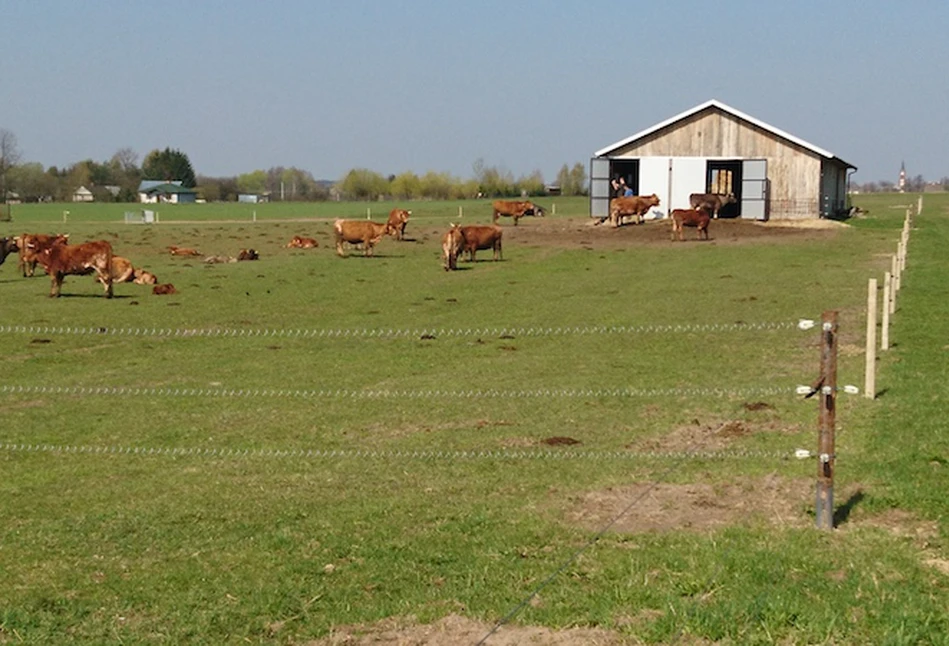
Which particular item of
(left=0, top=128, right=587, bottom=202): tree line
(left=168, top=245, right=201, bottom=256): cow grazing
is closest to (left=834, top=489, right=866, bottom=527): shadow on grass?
(left=168, top=245, right=201, bottom=256): cow grazing

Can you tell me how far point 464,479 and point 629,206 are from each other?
139 ft

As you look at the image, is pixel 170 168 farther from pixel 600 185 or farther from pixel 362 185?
pixel 600 185

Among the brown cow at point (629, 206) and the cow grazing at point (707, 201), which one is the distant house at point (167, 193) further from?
the cow grazing at point (707, 201)

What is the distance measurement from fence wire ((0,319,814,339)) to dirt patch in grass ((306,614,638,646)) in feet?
43.7

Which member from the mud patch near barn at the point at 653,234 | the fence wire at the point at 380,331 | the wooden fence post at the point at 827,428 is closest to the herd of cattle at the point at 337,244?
the mud patch near barn at the point at 653,234

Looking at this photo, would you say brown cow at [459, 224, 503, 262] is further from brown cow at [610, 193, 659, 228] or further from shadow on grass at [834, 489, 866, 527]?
shadow on grass at [834, 489, 866, 527]

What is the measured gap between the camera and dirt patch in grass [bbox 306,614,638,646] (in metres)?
6.26

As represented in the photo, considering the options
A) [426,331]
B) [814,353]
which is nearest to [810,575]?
[814,353]

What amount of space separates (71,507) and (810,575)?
542 cm

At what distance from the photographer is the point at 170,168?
183 metres

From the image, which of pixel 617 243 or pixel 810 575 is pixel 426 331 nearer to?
pixel 810 575

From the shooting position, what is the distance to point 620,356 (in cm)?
1747

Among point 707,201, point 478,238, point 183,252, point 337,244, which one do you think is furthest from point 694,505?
point 707,201

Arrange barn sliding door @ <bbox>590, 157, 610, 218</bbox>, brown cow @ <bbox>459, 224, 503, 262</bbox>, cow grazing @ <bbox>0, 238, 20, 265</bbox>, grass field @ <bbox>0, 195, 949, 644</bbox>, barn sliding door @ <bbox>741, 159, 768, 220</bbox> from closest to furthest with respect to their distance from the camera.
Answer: grass field @ <bbox>0, 195, 949, 644</bbox>
cow grazing @ <bbox>0, 238, 20, 265</bbox>
brown cow @ <bbox>459, 224, 503, 262</bbox>
barn sliding door @ <bbox>741, 159, 768, 220</bbox>
barn sliding door @ <bbox>590, 157, 610, 218</bbox>
